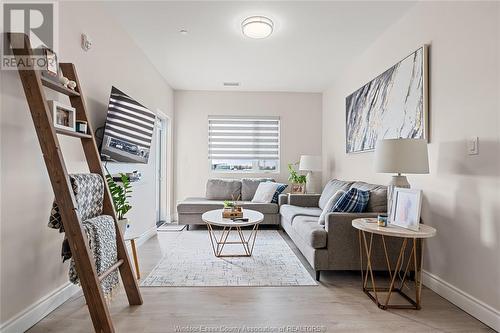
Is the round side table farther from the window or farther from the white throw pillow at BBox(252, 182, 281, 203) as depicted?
the window

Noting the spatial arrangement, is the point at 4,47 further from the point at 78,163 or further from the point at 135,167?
the point at 135,167

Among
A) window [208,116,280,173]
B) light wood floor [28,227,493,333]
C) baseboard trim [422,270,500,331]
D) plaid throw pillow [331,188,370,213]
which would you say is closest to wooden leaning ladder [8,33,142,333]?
light wood floor [28,227,493,333]

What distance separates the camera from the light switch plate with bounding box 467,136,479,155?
6.59ft

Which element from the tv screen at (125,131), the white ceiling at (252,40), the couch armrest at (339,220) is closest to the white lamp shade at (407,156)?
the couch armrest at (339,220)

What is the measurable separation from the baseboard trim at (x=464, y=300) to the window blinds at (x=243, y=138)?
12.1 ft

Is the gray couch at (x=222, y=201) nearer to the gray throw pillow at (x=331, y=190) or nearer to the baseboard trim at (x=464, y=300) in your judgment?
the gray throw pillow at (x=331, y=190)

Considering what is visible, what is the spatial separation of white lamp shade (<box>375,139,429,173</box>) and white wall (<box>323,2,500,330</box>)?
0.87 feet

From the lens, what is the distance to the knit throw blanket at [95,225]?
70.5 inches

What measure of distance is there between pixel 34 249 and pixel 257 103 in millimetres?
4521

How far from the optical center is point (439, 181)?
238cm

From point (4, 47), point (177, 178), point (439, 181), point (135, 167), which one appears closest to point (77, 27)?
point (4, 47)

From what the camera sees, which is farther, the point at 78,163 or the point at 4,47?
the point at 78,163

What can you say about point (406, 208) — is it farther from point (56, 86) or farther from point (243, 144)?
point (243, 144)

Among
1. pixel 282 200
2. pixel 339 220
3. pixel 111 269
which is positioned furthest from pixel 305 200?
pixel 111 269
